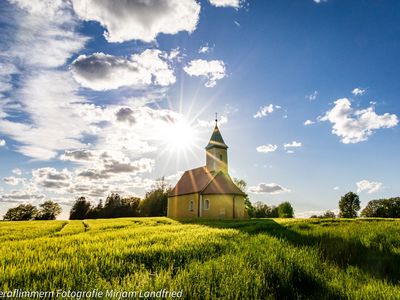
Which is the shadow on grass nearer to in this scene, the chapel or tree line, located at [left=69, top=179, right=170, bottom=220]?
the chapel

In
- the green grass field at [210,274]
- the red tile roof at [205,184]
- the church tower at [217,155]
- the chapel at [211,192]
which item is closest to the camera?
the green grass field at [210,274]

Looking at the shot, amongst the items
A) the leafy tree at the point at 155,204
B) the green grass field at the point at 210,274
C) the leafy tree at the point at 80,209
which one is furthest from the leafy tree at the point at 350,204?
the green grass field at the point at 210,274

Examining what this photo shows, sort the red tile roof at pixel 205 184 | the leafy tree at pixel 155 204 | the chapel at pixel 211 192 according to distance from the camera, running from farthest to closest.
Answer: the leafy tree at pixel 155 204, the red tile roof at pixel 205 184, the chapel at pixel 211 192

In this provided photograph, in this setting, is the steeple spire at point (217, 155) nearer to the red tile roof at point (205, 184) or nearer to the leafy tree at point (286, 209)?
the red tile roof at point (205, 184)

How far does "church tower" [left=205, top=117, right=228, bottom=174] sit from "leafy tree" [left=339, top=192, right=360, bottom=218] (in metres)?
53.7

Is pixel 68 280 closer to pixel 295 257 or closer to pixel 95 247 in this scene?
pixel 95 247

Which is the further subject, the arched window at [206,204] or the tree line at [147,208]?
the tree line at [147,208]

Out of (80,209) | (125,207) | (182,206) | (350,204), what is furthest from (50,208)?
(350,204)

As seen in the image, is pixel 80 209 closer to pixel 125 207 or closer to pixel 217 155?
pixel 125 207

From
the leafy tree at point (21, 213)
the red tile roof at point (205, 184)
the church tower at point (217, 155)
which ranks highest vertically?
the church tower at point (217, 155)

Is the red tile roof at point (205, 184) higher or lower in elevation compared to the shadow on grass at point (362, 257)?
higher

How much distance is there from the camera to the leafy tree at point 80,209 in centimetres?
7506

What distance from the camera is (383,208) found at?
248 ft

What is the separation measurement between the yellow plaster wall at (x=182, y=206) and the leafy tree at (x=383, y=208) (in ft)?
212
